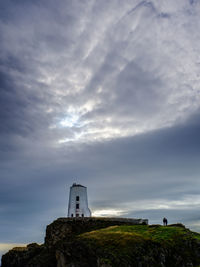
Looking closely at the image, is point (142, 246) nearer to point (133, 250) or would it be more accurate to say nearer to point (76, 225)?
point (133, 250)

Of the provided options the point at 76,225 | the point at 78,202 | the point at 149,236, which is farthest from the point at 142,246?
the point at 78,202

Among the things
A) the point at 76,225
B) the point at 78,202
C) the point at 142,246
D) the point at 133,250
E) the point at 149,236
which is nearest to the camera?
the point at 133,250

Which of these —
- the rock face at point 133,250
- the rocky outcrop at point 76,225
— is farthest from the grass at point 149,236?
the rocky outcrop at point 76,225

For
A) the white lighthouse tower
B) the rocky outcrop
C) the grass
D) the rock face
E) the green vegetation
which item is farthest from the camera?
the white lighthouse tower

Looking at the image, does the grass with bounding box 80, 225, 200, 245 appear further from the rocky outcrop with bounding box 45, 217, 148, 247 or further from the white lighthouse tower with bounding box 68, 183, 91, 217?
the white lighthouse tower with bounding box 68, 183, 91, 217

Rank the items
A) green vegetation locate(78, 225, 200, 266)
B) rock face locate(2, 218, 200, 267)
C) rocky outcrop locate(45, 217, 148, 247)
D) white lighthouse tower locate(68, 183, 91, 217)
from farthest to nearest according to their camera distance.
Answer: white lighthouse tower locate(68, 183, 91, 217)
rocky outcrop locate(45, 217, 148, 247)
rock face locate(2, 218, 200, 267)
green vegetation locate(78, 225, 200, 266)

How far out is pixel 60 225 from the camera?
5847 centimetres

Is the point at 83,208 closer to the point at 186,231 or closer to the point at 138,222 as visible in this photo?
the point at 138,222

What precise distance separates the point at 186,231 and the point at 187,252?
19.1 feet

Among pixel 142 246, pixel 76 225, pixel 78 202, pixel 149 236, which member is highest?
pixel 78 202

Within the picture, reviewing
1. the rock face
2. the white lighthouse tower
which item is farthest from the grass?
the white lighthouse tower

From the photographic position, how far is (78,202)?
6950 cm

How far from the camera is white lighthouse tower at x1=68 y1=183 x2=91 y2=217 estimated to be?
68.3 metres

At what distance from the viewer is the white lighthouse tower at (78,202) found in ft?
224
